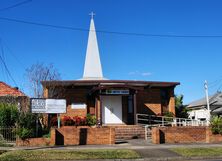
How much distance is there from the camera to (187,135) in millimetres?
23594

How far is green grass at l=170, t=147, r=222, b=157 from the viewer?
17545 millimetres

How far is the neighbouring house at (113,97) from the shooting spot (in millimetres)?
29781

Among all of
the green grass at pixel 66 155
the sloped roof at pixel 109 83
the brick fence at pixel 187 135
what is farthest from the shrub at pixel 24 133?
the sloped roof at pixel 109 83

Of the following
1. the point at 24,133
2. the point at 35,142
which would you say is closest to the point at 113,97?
the point at 35,142

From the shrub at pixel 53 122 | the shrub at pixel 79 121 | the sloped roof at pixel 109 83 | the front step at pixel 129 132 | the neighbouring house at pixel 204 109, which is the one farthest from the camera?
the neighbouring house at pixel 204 109

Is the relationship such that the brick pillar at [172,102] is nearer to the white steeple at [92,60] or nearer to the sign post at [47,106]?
the white steeple at [92,60]

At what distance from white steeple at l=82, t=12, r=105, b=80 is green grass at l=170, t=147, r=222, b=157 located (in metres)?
20.1

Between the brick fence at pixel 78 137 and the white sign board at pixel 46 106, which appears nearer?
the brick fence at pixel 78 137

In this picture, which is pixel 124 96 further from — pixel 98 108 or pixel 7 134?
pixel 7 134

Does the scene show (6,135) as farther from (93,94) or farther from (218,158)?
(218,158)

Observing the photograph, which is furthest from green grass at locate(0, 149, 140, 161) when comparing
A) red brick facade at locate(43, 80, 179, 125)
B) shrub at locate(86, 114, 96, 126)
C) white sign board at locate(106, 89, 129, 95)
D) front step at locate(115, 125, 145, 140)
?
white sign board at locate(106, 89, 129, 95)

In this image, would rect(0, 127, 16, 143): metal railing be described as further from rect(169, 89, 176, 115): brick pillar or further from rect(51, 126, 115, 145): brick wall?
rect(169, 89, 176, 115): brick pillar

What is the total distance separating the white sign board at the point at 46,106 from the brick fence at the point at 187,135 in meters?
6.18

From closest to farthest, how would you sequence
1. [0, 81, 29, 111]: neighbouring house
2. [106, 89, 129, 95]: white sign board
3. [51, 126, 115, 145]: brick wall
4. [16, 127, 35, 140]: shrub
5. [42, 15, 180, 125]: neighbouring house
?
1. [16, 127, 35, 140]: shrub
2. [51, 126, 115, 145]: brick wall
3. [106, 89, 129, 95]: white sign board
4. [42, 15, 180, 125]: neighbouring house
5. [0, 81, 29, 111]: neighbouring house
